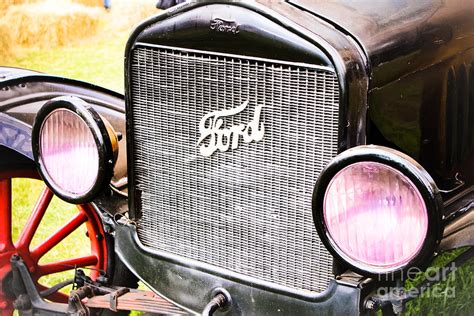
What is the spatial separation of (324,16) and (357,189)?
503mm

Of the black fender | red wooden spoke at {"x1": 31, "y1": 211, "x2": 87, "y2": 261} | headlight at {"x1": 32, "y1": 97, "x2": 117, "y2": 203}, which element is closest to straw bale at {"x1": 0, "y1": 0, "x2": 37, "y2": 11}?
the black fender

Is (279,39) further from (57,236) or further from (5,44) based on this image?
(5,44)

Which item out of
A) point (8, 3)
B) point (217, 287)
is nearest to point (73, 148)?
point (217, 287)

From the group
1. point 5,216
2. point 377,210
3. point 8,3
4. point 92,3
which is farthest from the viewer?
point 92,3

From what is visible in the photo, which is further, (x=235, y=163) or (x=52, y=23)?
(x=52, y=23)

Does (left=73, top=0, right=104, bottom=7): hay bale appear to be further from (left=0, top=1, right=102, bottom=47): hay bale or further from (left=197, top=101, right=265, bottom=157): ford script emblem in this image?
(left=197, top=101, right=265, bottom=157): ford script emblem

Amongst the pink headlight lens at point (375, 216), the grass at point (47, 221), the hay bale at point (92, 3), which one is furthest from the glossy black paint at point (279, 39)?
the hay bale at point (92, 3)

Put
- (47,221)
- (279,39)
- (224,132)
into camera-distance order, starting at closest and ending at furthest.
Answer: (279,39) < (224,132) < (47,221)

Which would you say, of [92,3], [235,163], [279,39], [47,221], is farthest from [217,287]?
[92,3]

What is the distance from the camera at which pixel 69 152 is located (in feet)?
7.09

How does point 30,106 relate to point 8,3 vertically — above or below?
above

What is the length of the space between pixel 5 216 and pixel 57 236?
0.69 ft

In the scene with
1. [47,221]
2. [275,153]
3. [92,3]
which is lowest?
[47,221]

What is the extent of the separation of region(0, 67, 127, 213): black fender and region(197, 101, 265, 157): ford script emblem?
0.45 metres
